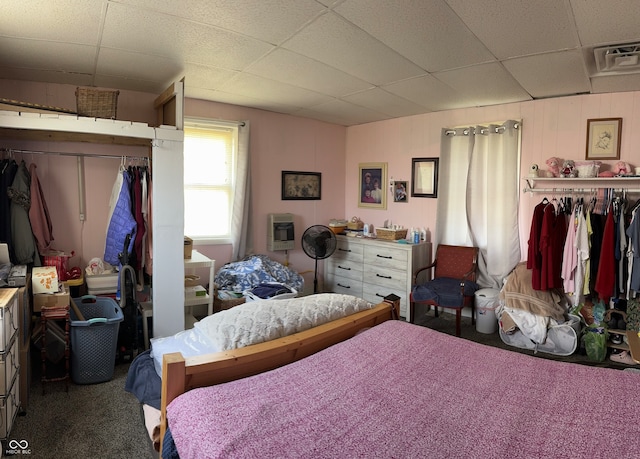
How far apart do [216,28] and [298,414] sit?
2.11 meters

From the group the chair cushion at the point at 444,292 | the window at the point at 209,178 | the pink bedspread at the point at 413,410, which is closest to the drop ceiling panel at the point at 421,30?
the pink bedspread at the point at 413,410

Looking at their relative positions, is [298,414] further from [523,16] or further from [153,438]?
[523,16]

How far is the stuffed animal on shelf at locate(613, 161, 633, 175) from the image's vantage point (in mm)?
3486

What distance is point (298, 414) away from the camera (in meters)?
1.40

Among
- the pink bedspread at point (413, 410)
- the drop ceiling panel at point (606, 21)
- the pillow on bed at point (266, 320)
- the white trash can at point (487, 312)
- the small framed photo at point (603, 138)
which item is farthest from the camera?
the white trash can at point (487, 312)

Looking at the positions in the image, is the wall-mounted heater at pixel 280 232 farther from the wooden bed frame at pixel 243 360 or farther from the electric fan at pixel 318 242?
the wooden bed frame at pixel 243 360

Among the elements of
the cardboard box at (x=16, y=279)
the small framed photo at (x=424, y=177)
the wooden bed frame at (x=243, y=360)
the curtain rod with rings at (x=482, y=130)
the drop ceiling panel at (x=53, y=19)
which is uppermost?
the drop ceiling panel at (x=53, y=19)

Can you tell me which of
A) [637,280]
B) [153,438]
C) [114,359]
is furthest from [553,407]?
[114,359]

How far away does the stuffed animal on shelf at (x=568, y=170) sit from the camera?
370 centimetres

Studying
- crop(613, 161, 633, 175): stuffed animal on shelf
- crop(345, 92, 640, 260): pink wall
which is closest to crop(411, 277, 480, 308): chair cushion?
crop(345, 92, 640, 260): pink wall

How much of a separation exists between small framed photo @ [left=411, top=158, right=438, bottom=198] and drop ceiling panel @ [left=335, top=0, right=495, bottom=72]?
1.93m

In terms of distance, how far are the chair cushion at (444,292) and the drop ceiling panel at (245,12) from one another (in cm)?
275

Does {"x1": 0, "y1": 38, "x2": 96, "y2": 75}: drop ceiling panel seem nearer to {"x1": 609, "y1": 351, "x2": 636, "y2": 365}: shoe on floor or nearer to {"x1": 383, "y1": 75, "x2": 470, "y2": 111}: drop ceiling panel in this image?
{"x1": 383, "y1": 75, "x2": 470, "y2": 111}: drop ceiling panel

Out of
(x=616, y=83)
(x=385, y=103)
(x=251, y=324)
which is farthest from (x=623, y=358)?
(x=251, y=324)
